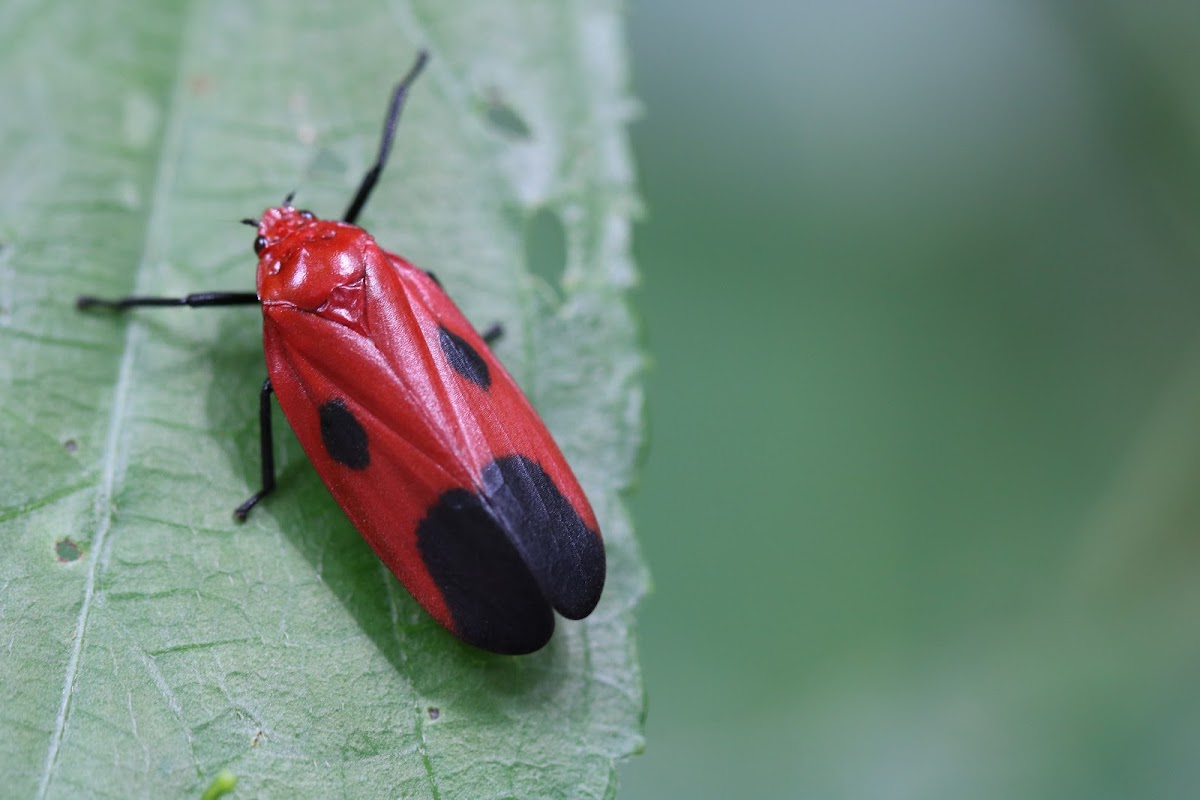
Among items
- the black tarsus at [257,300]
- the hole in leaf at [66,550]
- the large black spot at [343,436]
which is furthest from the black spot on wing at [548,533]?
the hole in leaf at [66,550]

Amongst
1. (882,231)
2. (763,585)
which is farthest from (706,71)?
(763,585)

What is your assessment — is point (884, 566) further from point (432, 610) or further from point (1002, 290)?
point (432, 610)

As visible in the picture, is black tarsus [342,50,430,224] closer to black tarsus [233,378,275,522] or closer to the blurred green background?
black tarsus [233,378,275,522]

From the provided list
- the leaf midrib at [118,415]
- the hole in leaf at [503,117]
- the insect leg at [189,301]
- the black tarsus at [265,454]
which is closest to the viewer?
the leaf midrib at [118,415]

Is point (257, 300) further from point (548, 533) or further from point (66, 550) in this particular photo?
point (548, 533)

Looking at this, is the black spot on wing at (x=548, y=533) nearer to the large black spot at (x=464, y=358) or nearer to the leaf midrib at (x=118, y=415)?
the large black spot at (x=464, y=358)

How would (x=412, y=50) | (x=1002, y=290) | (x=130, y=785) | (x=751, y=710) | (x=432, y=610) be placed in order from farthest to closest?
(x=1002, y=290)
(x=751, y=710)
(x=412, y=50)
(x=432, y=610)
(x=130, y=785)

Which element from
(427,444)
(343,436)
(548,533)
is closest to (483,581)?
(548,533)

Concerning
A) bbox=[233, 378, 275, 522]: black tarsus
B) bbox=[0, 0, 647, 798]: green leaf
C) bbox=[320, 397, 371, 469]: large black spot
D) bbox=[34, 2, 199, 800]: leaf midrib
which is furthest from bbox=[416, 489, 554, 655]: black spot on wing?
bbox=[34, 2, 199, 800]: leaf midrib
